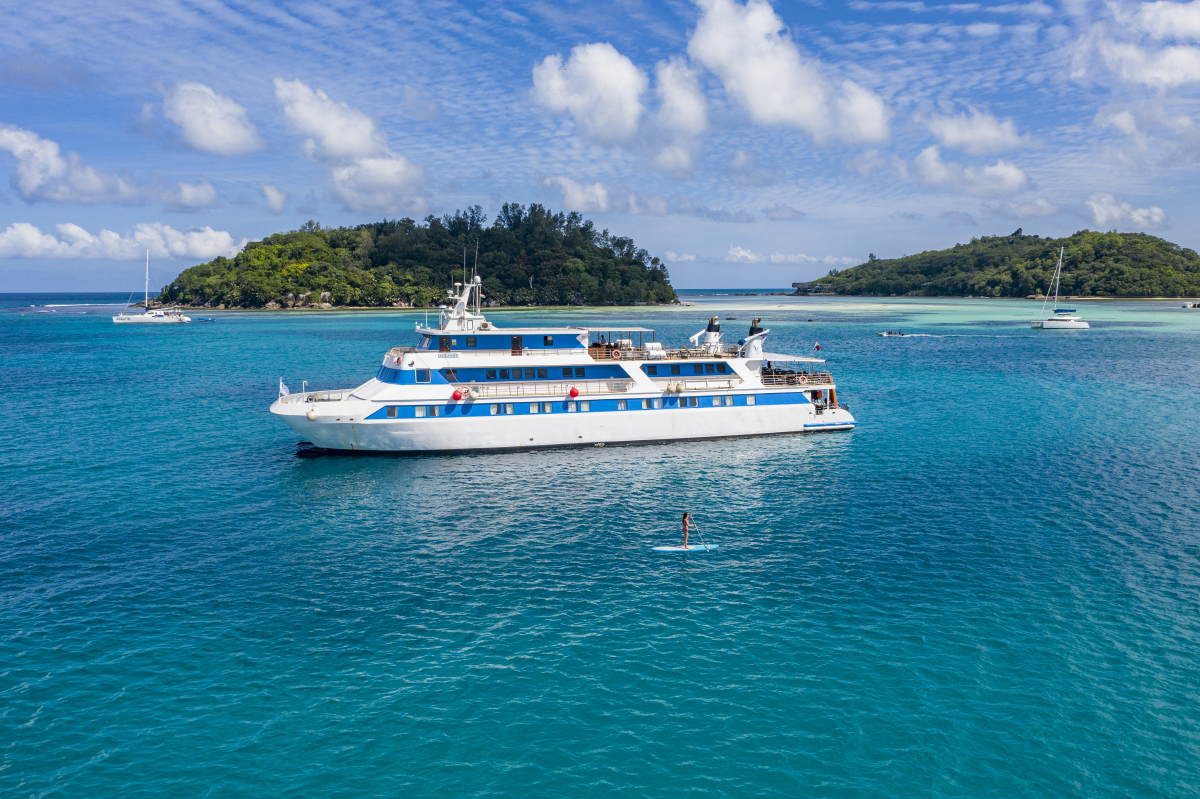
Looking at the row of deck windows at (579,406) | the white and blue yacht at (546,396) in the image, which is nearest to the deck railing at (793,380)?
the white and blue yacht at (546,396)

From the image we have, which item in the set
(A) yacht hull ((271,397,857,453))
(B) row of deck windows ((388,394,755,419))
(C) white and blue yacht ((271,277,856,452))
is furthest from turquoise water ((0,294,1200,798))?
(B) row of deck windows ((388,394,755,419))

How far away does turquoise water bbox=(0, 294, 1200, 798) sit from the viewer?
57.2 feet

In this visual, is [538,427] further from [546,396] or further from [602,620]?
[602,620]

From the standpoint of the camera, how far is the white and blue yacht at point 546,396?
1736 inches

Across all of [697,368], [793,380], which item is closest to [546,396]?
A: [697,368]

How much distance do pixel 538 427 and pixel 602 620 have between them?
23396 millimetres

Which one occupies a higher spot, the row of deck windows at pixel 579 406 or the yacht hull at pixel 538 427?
the row of deck windows at pixel 579 406

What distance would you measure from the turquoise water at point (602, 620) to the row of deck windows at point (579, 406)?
3.10 meters

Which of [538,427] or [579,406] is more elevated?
[579,406]

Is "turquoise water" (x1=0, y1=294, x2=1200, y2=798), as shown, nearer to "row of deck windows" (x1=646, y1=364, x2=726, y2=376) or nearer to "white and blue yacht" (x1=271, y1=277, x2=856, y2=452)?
"white and blue yacht" (x1=271, y1=277, x2=856, y2=452)

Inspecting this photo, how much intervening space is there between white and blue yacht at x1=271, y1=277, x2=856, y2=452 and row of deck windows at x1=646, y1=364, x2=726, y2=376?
8cm

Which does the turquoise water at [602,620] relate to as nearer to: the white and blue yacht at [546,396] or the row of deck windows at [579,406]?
the white and blue yacht at [546,396]

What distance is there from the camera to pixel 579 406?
4731 cm

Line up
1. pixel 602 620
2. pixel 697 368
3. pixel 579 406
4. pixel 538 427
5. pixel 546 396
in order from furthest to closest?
pixel 697 368, pixel 579 406, pixel 546 396, pixel 538 427, pixel 602 620
